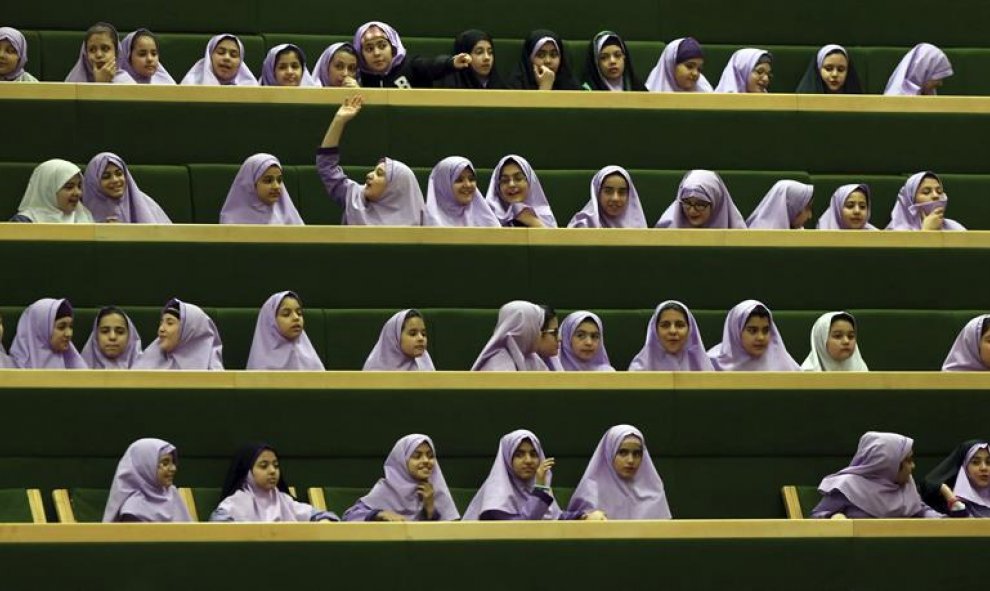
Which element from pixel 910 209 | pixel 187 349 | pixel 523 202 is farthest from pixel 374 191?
pixel 910 209

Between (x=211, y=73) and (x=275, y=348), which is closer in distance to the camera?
(x=275, y=348)

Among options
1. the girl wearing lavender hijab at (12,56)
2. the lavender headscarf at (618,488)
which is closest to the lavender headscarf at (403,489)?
the lavender headscarf at (618,488)

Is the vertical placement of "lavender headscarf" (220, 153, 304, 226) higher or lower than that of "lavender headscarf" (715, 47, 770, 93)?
lower

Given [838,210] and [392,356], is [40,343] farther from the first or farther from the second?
[838,210]

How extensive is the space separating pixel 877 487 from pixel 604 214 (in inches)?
76.9

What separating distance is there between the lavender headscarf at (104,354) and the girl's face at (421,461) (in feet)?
4.07

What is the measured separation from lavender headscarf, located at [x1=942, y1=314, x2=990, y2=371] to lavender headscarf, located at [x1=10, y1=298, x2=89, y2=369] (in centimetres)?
318

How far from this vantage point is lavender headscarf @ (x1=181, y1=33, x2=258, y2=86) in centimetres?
1003

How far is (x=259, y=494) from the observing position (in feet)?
25.6

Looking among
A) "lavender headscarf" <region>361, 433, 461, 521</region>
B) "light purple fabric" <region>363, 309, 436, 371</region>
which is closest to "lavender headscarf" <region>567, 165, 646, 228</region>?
"light purple fabric" <region>363, 309, 436, 371</region>

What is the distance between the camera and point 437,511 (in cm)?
787

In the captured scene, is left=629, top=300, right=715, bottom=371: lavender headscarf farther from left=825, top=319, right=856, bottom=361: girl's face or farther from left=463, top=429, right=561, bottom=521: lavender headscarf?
left=463, top=429, right=561, bottom=521: lavender headscarf

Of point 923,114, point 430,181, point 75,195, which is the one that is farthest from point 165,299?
point 923,114

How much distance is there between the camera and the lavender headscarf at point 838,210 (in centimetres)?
963
